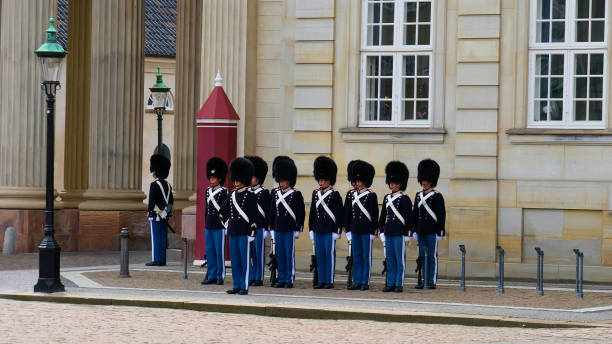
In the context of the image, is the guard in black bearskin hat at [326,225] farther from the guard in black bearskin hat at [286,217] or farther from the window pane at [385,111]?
the window pane at [385,111]

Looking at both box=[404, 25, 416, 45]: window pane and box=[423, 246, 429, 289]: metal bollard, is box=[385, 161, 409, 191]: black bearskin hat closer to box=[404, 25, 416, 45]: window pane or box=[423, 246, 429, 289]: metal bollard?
box=[423, 246, 429, 289]: metal bollard

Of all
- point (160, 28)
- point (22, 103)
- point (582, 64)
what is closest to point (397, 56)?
point (582, 64)

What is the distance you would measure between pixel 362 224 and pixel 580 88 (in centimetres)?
398

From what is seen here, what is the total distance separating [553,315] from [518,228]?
497cm

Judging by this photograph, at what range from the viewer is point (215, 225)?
64.6 ft

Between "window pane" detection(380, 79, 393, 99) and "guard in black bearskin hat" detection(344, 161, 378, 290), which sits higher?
"window pane" detection(380, 79, 393, 99)

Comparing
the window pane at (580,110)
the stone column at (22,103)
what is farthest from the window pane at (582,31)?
the stone column at (22,103)

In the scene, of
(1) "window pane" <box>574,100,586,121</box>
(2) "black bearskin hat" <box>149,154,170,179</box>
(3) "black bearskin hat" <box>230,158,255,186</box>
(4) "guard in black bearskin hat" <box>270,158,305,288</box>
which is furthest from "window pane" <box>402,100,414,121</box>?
(2) "black bearskin hat" <box>149,154,170,179</box>

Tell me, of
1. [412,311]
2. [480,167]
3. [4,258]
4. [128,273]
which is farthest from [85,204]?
[412,311]

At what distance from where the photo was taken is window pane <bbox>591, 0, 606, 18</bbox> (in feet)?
67.7

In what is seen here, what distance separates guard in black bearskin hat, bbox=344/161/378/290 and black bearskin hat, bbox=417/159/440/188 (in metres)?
0.97

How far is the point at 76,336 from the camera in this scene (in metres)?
13.9

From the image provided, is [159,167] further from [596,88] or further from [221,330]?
[221,330]

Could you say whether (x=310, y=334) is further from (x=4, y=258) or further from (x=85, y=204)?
(x=85, y=204)
